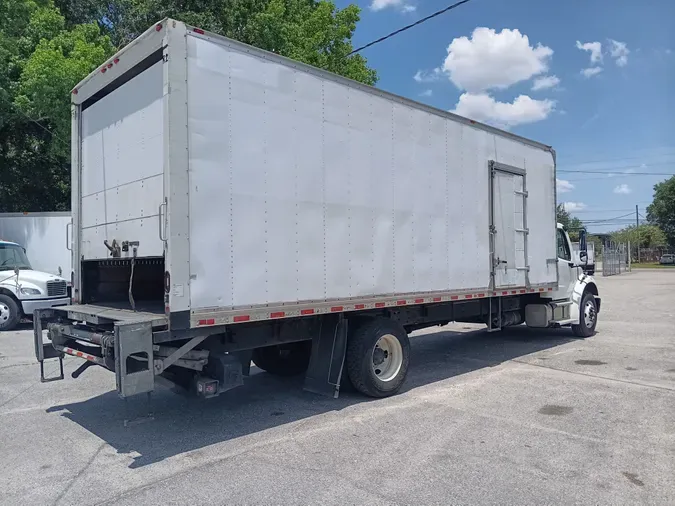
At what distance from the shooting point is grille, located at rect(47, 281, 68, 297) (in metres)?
14.0

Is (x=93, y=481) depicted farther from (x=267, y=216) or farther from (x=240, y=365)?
(x=267, y=216)

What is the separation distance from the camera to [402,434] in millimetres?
5828

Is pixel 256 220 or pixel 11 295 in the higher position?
pixel 256 220

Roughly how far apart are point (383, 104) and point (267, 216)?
2493mm

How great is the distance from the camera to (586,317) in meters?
12.6

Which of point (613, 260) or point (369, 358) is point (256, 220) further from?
point (613, 260)

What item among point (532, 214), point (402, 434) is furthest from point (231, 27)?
point (402, 434)

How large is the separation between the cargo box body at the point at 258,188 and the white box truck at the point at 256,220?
0.8 inches

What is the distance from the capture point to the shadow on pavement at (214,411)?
5703mm

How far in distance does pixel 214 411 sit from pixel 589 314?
9373 millimetres

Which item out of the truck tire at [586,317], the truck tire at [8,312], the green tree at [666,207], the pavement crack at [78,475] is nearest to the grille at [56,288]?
the truck tire at [8,312]

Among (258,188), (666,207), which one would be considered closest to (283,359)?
(258,188)

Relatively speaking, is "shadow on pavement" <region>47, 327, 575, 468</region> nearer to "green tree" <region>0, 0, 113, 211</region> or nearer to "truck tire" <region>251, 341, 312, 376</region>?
"truck tire" <region>251, 341, 312, 376</region>

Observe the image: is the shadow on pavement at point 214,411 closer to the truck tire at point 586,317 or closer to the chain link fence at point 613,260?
the truck tire at point 586,317
